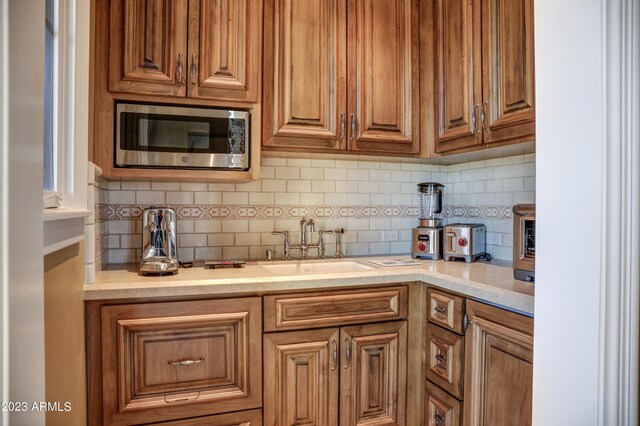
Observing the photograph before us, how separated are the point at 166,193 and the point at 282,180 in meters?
0.64

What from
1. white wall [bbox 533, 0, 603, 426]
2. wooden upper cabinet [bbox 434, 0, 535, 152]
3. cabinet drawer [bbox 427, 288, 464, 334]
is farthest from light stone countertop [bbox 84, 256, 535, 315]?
wooden upper cabinet [bbox 434, 0, 535, 152]

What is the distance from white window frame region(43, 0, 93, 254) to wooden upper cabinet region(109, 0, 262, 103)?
0.65ft

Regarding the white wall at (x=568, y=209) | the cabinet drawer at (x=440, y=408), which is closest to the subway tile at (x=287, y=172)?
the cabinet drawer at (x=440, y=408)

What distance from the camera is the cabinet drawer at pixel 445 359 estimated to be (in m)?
1.57

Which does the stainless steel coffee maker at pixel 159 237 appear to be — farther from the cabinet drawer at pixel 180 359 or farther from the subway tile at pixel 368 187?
the subway tile at pixel 368 187

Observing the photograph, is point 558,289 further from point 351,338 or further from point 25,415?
point 351,338

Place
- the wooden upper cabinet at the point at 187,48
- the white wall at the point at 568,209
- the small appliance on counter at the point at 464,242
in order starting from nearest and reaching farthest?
the white wall at the point at 568,209 → the wooden upper cabinet at the point at 187,48 → the small appliance on counter at the point at 464,242

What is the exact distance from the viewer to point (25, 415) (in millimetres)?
507

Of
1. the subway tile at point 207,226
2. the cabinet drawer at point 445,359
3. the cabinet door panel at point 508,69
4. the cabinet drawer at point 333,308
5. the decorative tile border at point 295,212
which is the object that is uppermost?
the cabinet door panel at point 508,69

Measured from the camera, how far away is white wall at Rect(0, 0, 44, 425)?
1.53 feet

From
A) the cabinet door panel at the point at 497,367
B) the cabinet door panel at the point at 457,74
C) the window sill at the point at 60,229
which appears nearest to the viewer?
the window sill at the point at 60,229

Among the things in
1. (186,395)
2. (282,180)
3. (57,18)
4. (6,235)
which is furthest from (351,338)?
(57,18)

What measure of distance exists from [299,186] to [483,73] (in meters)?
1.13

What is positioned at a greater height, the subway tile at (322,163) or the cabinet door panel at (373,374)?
the subway tile at (322,163)
